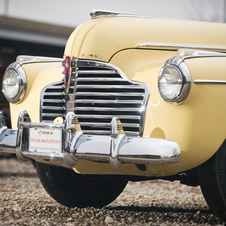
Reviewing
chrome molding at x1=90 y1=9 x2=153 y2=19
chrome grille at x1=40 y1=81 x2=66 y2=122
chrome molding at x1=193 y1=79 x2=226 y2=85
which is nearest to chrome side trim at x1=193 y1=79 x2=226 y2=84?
chrome molding at x1=193 y1=79 x2=226 y2=85

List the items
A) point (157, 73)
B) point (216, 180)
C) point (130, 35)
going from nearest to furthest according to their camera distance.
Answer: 1. point (216, 180)
2. point (157, 73)
3. point (130, 35)

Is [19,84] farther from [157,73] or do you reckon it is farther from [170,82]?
[170,82]

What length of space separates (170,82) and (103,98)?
55 cm

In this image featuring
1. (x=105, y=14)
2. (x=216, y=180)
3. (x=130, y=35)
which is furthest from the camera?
(x=105, y=14)

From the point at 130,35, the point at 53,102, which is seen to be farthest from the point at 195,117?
the point at 53,102

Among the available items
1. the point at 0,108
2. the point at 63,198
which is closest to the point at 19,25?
the point at 0,108

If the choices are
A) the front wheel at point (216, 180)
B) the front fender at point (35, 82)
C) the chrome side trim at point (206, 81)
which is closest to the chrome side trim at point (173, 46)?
the chrome side trim at point (206, 81)

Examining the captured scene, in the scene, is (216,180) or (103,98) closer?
(216,180)

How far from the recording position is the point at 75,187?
3.71m

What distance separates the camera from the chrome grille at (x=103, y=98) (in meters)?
2.67

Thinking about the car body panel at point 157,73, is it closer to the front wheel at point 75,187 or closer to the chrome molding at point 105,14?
Result: the chrome molding at point 105,14

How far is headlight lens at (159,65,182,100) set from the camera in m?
2.45

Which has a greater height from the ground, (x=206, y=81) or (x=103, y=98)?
(x=206, y=81)

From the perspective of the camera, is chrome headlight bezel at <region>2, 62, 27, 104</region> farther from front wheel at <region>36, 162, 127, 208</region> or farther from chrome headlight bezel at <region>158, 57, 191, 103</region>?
chrome headlight bezel at <region>158, 57, 191, 103</region>
